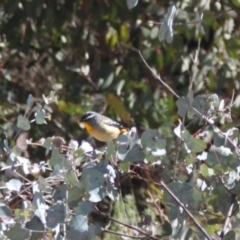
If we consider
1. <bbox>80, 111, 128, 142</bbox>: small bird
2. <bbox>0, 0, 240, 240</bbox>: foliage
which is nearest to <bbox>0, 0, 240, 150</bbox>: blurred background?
<bbox>0, 0, 240, 240</bbox>: foliage

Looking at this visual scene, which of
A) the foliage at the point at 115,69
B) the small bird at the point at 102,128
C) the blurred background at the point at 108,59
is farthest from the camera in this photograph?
the blurred background at the point at 108,59

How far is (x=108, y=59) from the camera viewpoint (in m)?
6.12

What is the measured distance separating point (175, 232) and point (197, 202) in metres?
0.14

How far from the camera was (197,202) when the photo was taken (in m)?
1.92

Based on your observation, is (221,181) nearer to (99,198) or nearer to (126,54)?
(99,198)

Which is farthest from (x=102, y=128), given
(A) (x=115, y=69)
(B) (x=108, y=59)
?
(B) (x=108, y=59)

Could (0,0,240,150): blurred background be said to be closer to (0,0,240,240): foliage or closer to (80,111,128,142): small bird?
(0,0,240,240): foliage

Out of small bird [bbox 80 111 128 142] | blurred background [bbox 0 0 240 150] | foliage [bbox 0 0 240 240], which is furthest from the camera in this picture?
blurred background [bbox 0 0 240 150]

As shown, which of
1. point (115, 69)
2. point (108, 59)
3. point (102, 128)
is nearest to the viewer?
point (102, 128)

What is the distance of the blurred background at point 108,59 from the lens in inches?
198

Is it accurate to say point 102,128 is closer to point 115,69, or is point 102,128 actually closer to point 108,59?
point 115,69

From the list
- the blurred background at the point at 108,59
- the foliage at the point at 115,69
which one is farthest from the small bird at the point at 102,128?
the blurred background at the point at 108,59

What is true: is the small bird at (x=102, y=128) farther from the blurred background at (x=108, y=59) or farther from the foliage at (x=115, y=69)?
the blurred background at (x=108, y=59)

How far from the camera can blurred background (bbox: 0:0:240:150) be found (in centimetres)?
503
